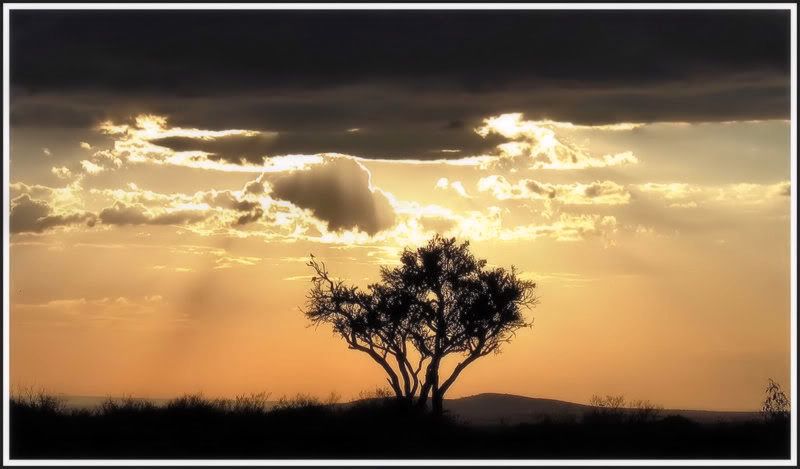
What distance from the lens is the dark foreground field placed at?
145 feet

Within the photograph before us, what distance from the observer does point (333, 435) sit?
4669 cm

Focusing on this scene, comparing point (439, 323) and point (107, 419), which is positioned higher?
point (439, 323)

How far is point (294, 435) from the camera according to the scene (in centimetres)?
4659

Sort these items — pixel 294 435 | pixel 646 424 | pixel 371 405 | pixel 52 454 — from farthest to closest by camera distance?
pixel 371 405 → pixel 646 424 → pixel 294 435 → pixel 52 454

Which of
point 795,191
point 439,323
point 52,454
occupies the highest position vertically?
point 795,191

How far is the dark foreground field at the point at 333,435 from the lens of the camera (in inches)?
1740

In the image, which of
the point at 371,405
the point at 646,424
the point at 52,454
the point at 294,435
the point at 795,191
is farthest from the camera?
the point at 371,405

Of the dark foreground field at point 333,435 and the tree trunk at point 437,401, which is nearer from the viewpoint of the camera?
the dark foreground field at point 333,435

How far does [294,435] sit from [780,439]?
→ 55.5ft

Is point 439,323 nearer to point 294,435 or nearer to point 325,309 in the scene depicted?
point 325,309

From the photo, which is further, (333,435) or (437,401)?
(437,401)

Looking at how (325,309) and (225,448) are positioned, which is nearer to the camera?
(225,448)

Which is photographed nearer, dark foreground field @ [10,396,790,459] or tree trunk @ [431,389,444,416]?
dark foreground field @ [10,396,790,459]

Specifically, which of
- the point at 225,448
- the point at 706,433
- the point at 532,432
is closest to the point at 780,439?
the point at 706,433
